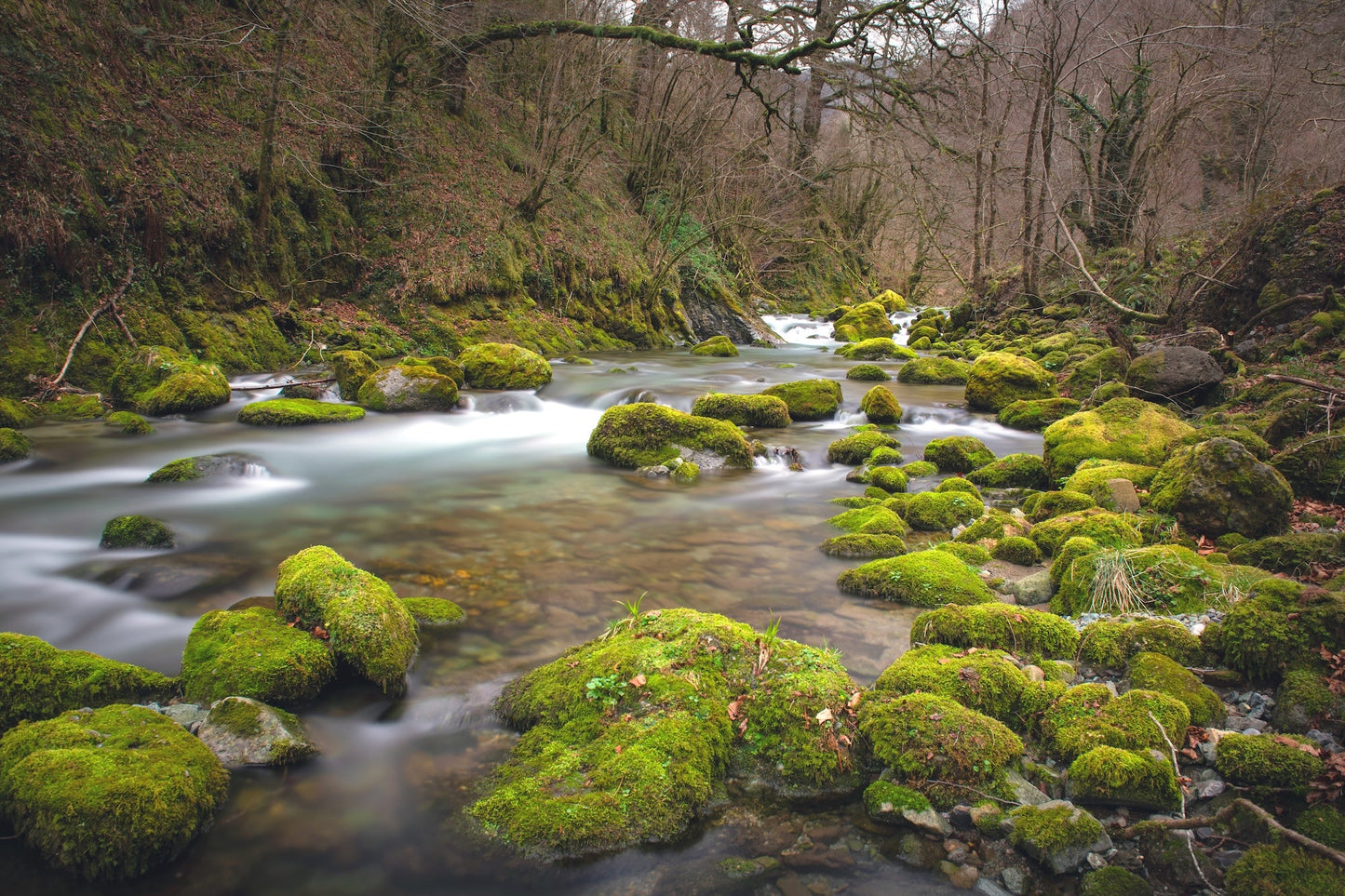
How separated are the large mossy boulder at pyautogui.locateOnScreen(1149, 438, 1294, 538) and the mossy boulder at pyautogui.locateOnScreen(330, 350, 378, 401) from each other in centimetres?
1086

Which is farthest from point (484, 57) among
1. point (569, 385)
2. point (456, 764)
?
point (456, 764)

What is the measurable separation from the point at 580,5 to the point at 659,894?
2185 cm

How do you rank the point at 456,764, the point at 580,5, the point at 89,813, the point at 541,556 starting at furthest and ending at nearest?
the point at 580,5
the point at 541,556
the point at 456,764
the point at 89,813

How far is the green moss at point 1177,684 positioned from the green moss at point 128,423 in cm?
1070

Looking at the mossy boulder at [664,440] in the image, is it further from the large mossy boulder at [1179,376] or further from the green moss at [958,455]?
the large mossy boulder at [1179,376]

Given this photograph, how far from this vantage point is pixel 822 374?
56.4 feet

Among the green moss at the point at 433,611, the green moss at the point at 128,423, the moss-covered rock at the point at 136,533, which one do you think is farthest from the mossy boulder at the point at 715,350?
the green moss at the point at 433,611

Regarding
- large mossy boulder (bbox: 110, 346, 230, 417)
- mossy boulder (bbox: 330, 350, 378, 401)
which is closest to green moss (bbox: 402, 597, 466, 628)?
large mossy boulder (bbox: 110, 346, 230, 417)

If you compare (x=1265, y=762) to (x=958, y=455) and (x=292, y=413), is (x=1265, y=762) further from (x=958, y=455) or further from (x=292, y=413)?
(x=292, y=413)

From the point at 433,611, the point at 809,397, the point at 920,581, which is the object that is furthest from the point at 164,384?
the point at 920,581

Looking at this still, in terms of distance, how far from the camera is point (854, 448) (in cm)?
937

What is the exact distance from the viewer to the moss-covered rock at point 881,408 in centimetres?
1145

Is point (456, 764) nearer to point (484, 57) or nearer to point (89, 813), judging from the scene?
point (89, 813)

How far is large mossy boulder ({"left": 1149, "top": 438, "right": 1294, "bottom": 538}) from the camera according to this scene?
17.0ft
